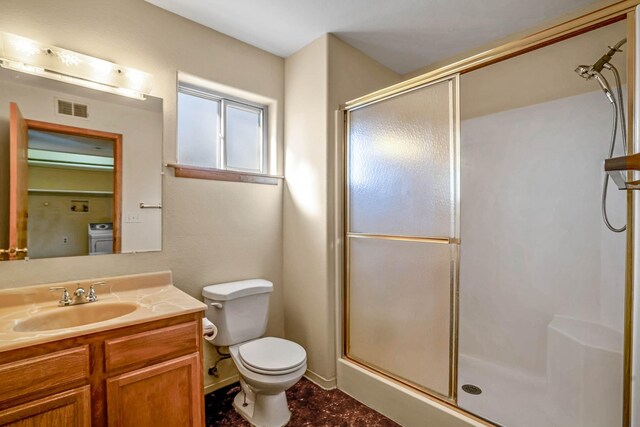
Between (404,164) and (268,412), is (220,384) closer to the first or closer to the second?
(268,412)

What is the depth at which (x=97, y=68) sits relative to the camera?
1.72 meters

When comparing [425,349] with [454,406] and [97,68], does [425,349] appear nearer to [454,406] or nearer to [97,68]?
[454,406]

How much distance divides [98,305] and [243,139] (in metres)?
1.53

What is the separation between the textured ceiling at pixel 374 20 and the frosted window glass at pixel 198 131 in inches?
20.8

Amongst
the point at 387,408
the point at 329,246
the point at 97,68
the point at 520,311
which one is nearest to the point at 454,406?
the point at 387,408

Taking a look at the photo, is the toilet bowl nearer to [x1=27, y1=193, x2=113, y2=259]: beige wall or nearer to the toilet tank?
the toilet tank

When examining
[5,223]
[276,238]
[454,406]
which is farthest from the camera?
[276,238]

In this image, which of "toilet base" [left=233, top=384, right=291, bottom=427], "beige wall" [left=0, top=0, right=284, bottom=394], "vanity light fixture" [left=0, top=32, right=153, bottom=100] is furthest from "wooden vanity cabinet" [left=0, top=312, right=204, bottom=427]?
"vanity light fixture" [left=0, top=32, right=153, bottom=100]

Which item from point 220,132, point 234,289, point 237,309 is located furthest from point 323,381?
point 220,132

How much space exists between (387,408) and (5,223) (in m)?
2.28

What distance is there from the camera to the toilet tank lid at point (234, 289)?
199 cm

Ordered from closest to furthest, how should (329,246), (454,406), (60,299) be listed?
(60,299), (454,406), (329,246)

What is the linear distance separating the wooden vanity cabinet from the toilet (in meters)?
0.36

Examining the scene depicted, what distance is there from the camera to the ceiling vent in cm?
162
